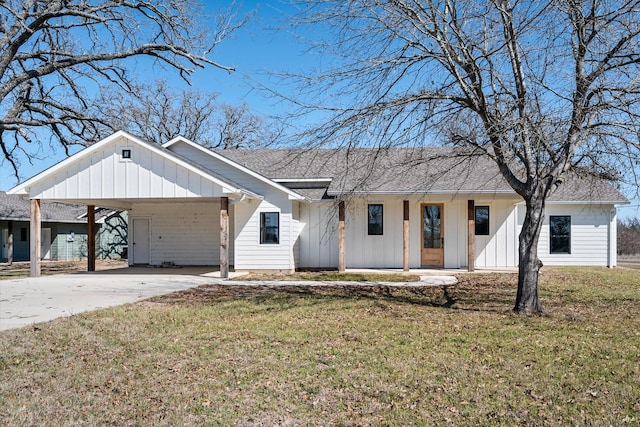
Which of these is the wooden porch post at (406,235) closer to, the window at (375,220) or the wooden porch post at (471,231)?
the window at (375,220)

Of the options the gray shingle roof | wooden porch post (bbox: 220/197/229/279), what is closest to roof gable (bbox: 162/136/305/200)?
the gray shingle roof

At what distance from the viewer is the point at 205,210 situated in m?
20.3

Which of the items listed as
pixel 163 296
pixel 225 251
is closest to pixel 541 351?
pixel 163 296

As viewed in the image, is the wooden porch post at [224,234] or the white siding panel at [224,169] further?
the white siding panel at [224,169]

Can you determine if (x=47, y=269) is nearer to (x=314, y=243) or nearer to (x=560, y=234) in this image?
(x=314, y=243)

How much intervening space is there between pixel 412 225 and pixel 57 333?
13.3m

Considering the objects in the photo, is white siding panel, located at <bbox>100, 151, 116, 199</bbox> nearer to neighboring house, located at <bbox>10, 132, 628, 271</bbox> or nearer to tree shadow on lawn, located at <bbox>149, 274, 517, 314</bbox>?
neighboring house, located at <bbox>10, 132, 628, 271</bbox>

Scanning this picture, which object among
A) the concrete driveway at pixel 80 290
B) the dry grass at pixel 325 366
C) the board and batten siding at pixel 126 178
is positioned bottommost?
the concrete driveway at pixel 80 290

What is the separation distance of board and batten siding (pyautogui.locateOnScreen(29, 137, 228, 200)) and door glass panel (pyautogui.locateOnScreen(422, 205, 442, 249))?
781cm

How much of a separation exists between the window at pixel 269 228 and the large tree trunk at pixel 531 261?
31.7 ft

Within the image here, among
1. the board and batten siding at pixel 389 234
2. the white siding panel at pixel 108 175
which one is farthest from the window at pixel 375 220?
the white siding panel at pixel 108 175

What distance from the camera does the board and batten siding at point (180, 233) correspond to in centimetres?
2038

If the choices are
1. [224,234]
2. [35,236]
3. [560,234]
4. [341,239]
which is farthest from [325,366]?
[560,234]

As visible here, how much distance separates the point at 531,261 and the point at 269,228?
10.1m
